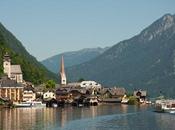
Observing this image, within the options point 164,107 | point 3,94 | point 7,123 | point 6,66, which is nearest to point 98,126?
point 7,123

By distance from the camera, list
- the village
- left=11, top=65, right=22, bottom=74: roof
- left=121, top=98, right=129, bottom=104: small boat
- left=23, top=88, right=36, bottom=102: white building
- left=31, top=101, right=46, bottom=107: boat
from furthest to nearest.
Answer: left=121, top=98, right=129, bottom=104: small boat, left=11, top=65, right=22, bottom=74: roof, left=23, top=88, right=36, bottom=102: white building, the village, left=31, top=101, right=46, bottom=107: boat

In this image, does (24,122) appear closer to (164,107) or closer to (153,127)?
(153,127)

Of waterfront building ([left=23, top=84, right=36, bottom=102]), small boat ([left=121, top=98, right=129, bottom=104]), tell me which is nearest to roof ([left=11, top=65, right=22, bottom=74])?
waterfront building ([left=23, top=84, right=36, bottom=102])

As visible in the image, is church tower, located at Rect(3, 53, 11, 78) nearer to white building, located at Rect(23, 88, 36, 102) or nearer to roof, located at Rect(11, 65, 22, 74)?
roof, located at Rect(11, 65, 22, 74)

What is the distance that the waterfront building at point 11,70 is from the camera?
7350 inches

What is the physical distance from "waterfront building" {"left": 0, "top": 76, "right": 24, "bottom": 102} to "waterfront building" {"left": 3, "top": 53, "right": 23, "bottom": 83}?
22185 millimetres

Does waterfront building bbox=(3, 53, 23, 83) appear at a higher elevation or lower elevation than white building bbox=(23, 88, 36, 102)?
higher

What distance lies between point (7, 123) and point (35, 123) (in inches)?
152

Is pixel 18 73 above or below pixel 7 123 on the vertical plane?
above

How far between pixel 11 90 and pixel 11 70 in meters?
29.9

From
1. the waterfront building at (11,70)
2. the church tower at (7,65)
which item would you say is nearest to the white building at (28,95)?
the waterfront building at (11,70)

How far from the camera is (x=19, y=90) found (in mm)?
162125

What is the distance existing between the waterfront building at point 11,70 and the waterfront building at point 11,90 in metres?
22.2

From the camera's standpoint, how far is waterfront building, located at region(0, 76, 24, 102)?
158325mm
